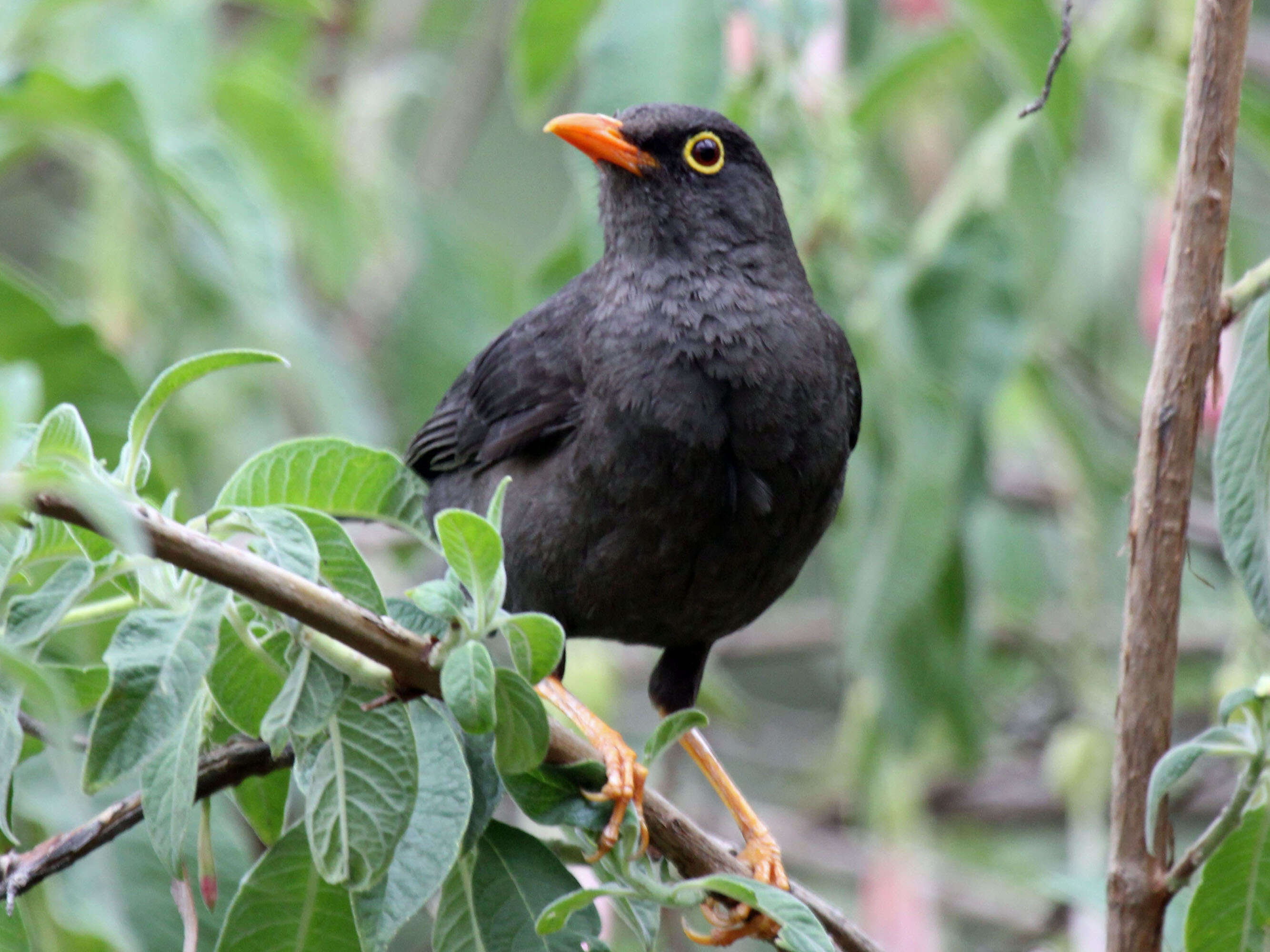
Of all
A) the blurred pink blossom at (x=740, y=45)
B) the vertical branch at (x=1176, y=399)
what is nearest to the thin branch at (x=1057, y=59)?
the vertical branch at (x=1176, y=399)

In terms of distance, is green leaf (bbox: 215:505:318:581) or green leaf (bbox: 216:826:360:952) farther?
green leaf (bbox: 216:826:360:952)

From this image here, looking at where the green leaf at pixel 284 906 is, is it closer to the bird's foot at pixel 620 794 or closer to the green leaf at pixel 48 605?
the bird's foot at pixel 620 794

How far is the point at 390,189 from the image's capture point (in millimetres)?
6539

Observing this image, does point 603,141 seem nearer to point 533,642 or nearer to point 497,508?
point 497,508

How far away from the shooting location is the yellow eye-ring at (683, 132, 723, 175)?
417cm

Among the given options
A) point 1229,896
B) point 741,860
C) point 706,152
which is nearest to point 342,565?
point 741,860

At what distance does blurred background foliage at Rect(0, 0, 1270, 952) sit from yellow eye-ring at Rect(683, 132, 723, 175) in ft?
0.75

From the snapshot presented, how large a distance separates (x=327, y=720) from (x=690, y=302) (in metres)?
1.84

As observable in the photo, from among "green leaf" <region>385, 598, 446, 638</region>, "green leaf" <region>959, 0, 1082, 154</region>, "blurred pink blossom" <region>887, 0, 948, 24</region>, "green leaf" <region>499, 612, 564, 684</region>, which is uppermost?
"blurred pink blossom" <region>887, 0, 948, 24</region>

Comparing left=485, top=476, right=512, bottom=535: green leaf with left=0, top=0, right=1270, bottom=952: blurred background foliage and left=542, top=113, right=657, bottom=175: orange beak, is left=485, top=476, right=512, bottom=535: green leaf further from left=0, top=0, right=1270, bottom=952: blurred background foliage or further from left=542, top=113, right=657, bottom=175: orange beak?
left=542, top=113, right=657, bottom=175: orange beak

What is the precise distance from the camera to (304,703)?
7.38 ft

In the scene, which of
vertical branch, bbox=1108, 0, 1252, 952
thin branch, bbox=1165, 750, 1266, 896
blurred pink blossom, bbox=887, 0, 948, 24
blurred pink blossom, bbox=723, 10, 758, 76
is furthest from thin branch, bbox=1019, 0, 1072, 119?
blurred pink blossom, bbox=887, 0, 948, 24

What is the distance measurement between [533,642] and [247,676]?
464mm

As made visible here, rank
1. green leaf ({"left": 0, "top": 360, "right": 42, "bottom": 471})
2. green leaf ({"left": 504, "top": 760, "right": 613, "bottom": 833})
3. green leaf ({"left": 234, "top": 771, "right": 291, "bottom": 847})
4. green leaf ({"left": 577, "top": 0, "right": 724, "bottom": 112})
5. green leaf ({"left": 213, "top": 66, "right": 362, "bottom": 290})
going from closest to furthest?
green leaf ({"left": 0, "top": 360, "right": 42, "bottom": 471}), green leaf ({"left": 504, "top": 760, "right": 613, "bottom": 833}), green leaf ({"left": 234, "top": 771, "right": 291, "bottom": 847}), green leaf ({"left": 577, "top": 0, "right": 724, "bottom": 112}), green leaf ({"left": 213, "top": 66, "right": 362, "bottom": 290})
